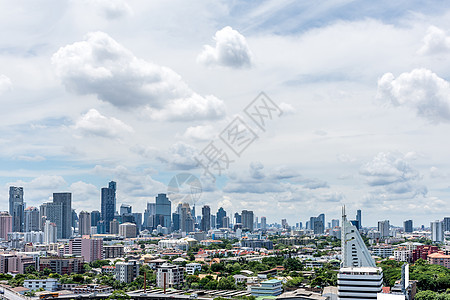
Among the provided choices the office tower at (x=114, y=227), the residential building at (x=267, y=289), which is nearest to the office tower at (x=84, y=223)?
the office tower at (x=114, y=227)

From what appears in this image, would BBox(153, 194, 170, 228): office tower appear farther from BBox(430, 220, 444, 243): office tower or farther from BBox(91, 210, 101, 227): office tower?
BBox(430, 220, 444, 243): office tower

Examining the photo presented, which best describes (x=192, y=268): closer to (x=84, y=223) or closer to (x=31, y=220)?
(x=31, y=220)

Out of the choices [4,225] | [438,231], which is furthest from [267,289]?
[438,231]

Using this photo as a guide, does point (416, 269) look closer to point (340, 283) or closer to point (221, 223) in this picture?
point (340, 283)

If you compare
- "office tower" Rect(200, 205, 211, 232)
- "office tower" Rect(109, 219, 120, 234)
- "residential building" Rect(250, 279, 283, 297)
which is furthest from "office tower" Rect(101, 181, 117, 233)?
"residential building" Rect(250, 279, 283, 297)

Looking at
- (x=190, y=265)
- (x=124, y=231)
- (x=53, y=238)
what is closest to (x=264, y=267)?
(x=190, y=265)

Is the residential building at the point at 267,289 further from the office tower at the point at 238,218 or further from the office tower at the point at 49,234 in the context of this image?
the office tower at the point at 238,218

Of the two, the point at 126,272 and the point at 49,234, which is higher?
the point at 126,272

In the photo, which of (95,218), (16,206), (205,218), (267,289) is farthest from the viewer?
(95,218)
